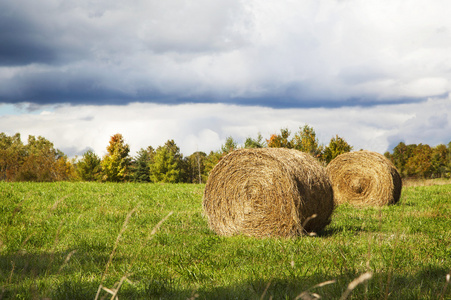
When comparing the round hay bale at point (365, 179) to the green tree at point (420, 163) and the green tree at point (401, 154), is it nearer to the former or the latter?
the green tree at point (420, 163)

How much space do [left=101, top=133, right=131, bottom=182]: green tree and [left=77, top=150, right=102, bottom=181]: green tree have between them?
106 cm

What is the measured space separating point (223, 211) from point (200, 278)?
4.39 m

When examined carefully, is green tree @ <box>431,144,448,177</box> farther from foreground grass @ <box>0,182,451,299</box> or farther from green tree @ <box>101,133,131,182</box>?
foreground grass @ <box>0,182,451,299</box>

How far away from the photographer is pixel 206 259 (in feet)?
21.4

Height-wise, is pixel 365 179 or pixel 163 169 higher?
pixel 365 179

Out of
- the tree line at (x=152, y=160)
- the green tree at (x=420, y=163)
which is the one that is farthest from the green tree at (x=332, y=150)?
the green tree at (x=420, y=163)

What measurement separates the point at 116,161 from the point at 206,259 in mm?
57153

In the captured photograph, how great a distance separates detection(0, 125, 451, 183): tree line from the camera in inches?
1827

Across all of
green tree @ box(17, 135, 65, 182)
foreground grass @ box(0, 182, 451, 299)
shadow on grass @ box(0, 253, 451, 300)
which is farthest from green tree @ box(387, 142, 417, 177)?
shadow on grass @ box(0, 253, 451, 300)

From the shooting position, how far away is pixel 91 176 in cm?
5962

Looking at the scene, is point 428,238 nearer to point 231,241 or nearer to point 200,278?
point 231,241

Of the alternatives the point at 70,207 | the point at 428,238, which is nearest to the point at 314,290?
the point at 428,238

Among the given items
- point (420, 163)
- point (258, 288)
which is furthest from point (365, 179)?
point (420, 163)

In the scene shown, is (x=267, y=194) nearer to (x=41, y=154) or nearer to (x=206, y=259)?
(x=206, y=259)
